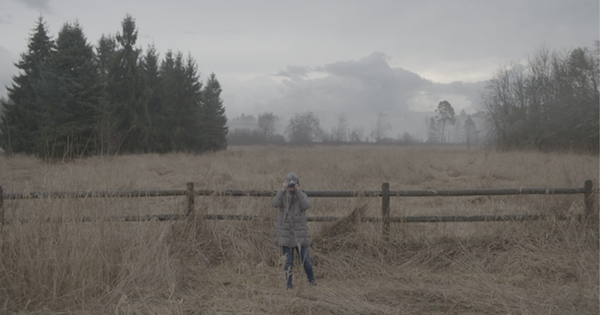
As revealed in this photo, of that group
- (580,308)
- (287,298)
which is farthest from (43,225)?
(580,308)

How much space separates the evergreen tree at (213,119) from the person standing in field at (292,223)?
3110 cm

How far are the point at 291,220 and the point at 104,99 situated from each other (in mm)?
23748

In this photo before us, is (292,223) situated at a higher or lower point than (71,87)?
lower

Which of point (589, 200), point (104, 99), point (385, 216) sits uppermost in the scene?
point (104, 99)

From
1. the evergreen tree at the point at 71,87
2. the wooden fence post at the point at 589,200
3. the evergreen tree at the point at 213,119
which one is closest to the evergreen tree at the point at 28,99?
the evergreen tree at the point at 71,87

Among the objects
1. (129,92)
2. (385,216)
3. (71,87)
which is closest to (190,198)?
(385,216)

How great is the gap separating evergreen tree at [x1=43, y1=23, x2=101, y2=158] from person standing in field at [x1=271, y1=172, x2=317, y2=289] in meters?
20.6

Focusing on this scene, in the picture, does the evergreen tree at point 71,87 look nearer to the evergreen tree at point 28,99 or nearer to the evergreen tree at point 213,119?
the evergreen tree at point 28,99

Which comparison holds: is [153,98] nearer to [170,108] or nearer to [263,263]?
[170,108]

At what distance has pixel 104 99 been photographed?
77.6 feet

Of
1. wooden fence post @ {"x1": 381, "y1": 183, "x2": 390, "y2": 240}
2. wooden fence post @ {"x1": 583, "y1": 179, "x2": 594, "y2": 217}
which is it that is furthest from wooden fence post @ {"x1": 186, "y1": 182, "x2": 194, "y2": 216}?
wooden fence post @ {"x1": 583, "y1": 179, "x2": 594, "y2": 217}

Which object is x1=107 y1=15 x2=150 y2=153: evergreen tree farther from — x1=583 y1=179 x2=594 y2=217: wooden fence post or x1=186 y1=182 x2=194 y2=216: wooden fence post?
x1=583 y1=179 x2=594 y2=217: wooden fence post

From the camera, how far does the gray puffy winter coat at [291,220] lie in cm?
440

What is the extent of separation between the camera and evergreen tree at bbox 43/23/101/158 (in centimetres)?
2100
